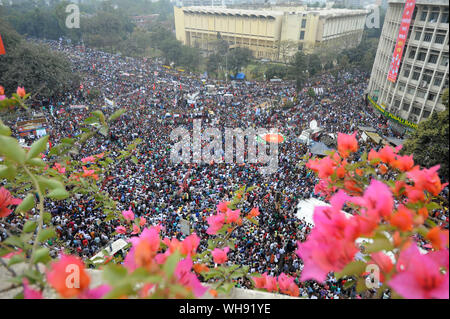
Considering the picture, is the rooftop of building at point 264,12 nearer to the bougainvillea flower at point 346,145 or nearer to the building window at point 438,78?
the building window at point 438,78

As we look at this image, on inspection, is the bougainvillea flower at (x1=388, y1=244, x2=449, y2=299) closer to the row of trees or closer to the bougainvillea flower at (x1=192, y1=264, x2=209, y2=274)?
the bougainvillea flower at (x1=192, y1=264, x2=209, y2=274)

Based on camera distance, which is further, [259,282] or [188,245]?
[259,282]

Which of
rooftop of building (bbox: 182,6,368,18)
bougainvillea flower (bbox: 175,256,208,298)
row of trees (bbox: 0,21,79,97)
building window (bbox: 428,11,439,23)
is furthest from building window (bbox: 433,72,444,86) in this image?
rooftop of building (bbox: 182,6,368,18)

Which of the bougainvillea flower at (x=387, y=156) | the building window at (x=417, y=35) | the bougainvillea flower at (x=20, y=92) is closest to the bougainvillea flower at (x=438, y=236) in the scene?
the bougainvillea flower at (x=387, y=156)

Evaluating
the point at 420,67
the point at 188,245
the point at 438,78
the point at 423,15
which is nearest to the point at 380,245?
the point at 188,245

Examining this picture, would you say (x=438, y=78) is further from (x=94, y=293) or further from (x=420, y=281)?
(x=94, y=293)

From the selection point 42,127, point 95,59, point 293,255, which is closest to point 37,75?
point 42,127
